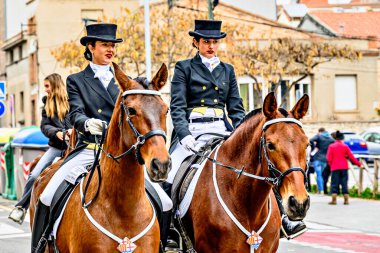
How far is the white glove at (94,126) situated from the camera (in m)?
7.54

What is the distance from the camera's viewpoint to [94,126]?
24.8ft

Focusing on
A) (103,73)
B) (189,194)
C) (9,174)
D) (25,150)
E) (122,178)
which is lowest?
(9,174)

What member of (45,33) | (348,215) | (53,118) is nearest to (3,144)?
(348,215)

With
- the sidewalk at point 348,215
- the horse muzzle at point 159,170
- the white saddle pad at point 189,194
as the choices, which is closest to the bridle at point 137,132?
the horse muzzle at point 159,170

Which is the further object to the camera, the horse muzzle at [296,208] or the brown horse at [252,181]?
the brown horse at [252,181]

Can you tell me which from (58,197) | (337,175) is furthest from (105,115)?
(337,175)

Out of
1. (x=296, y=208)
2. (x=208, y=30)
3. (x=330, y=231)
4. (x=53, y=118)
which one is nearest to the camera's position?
(x=296, y=208)

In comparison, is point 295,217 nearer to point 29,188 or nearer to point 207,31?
point 207,31

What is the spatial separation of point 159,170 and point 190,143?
243 cm

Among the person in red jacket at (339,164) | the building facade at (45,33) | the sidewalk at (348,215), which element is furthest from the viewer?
the building facade at (45,33)

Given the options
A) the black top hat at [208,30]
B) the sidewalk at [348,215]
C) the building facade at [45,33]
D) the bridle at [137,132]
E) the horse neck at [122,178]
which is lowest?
the sidewalk at [348,215]

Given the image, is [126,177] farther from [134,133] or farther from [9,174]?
[9,174]

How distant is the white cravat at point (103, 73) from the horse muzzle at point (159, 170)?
78.9 inches

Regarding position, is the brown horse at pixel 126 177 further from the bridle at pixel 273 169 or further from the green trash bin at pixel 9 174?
the green trash bin at pixel 9 174
